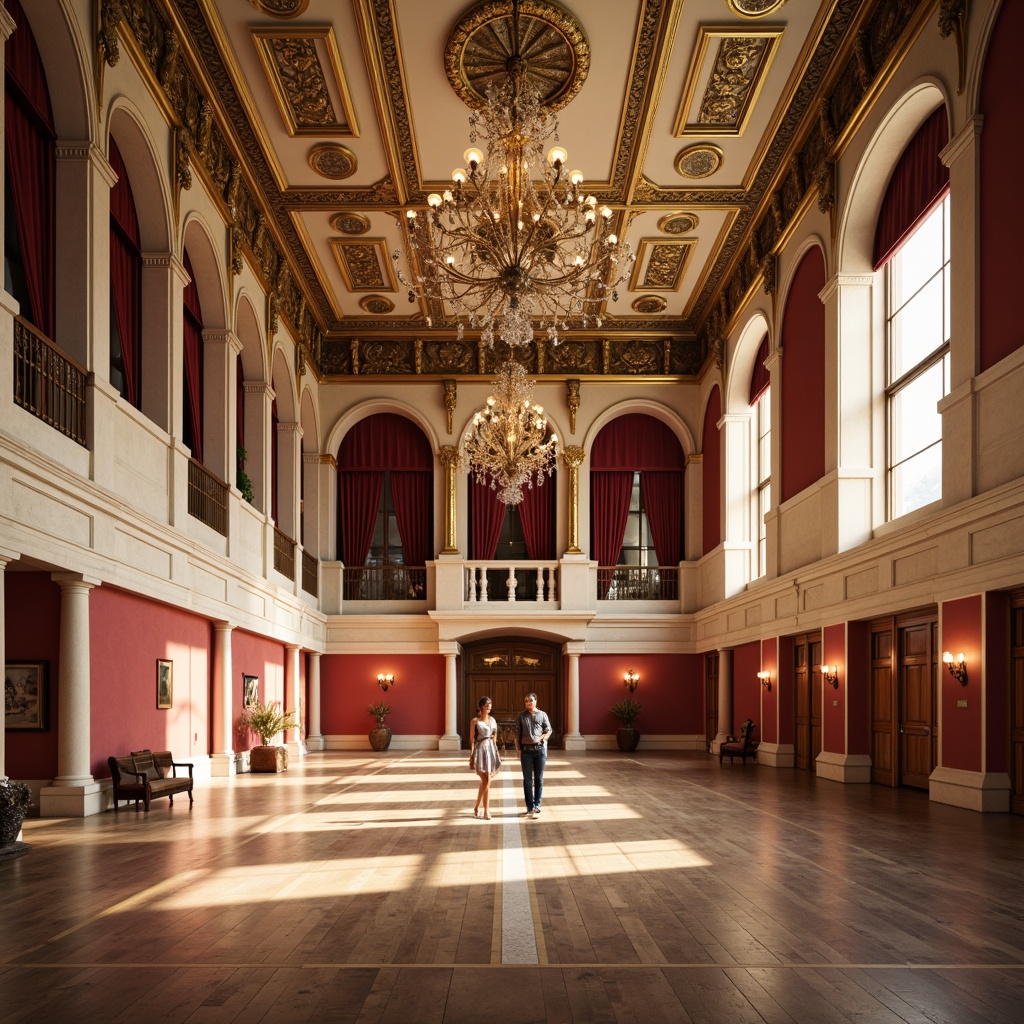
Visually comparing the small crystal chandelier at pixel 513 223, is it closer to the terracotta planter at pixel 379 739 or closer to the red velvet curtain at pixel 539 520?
the red velvet curtain at pixel 539 520

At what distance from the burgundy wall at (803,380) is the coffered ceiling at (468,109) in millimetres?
1170

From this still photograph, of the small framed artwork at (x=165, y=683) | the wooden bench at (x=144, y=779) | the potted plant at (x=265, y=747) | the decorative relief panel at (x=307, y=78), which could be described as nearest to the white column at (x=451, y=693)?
the potted plant at (x=265, y=747)

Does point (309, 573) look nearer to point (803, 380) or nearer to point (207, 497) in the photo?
point (207, 497)

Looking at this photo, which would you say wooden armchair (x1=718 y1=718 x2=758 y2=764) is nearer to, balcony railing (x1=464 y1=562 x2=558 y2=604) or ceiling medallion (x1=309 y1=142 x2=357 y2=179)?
balcony railing (x1=464 y1=562 x2=558 y2=604)

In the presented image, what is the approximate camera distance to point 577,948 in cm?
541

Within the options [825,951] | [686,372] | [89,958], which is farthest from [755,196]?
[89,958]

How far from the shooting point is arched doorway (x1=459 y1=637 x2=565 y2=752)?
2458 cm

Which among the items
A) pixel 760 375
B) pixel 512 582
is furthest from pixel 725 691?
pixel 760 375

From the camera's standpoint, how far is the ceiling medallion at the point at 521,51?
42.2 ft

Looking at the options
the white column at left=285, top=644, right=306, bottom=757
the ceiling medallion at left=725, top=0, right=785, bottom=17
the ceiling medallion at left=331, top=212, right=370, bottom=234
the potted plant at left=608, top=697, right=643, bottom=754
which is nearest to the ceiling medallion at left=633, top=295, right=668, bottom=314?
the ceiling medallion at left=331, top=212, right=370, bottom=234

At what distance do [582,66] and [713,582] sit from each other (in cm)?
1189

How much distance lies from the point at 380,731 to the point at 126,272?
13012 mm

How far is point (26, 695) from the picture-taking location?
36.0ft

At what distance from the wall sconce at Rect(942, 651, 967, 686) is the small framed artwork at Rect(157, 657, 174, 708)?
939 cm
